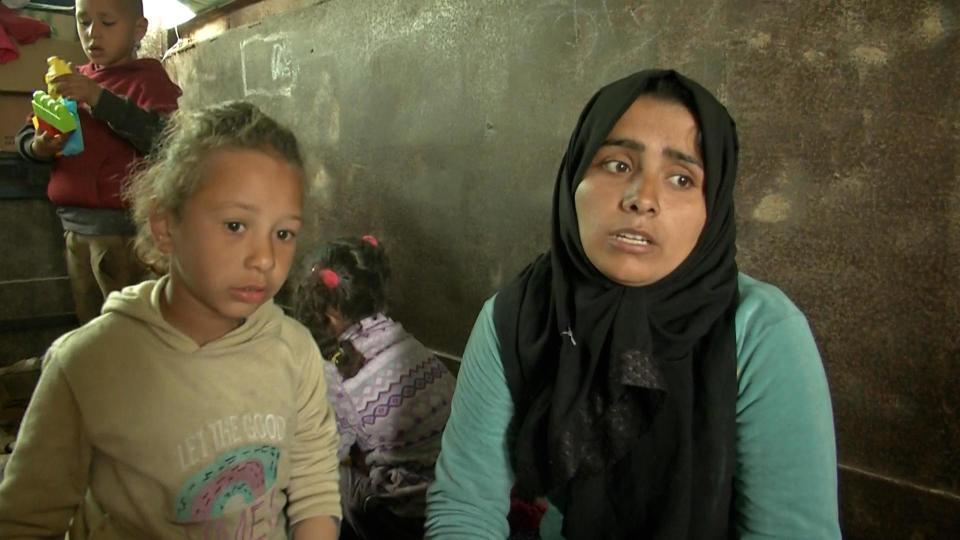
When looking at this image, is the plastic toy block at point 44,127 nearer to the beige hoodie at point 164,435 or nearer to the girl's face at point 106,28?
the girl's face at point 106,28

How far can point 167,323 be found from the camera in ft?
3.91

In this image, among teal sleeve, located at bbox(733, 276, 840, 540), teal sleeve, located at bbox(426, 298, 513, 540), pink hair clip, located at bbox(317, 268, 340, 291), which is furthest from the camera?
pink hair clip, located at bbox(317, 268, 340, 291)

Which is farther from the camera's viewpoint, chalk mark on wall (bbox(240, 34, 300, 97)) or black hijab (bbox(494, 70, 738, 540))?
chalk mark on wall (bbox(240, 34, 300, 97))

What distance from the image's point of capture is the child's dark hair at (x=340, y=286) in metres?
2.35

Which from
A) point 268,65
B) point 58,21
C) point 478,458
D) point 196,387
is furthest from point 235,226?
point 58,21

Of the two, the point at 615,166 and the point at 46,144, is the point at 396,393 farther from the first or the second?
the point at 46,144

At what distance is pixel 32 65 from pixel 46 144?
1251mm

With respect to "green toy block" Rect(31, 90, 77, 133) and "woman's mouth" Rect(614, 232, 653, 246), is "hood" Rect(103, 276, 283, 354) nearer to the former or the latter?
"woman's mouth" Rect(614, 232, 653, 246)

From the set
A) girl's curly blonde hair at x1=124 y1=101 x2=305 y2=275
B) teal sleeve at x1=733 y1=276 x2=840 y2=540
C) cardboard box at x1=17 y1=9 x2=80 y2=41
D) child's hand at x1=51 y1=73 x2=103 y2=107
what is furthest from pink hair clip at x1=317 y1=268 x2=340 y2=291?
cardboard box at x1=17 y1=9 x2=80 y2=41

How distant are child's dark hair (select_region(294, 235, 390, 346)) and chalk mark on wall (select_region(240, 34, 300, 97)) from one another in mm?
1716

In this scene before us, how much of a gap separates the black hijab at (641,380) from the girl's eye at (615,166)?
0.13ft

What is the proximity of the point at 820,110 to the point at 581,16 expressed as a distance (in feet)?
3.02

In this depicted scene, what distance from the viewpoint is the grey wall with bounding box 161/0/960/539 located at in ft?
5.41

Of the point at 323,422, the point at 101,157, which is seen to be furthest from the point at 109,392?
the point at 101,157
